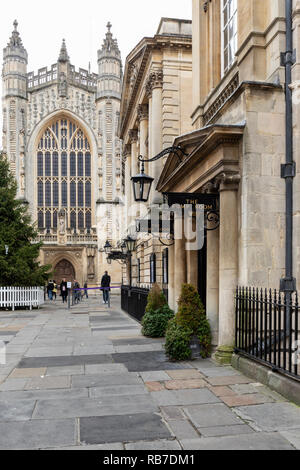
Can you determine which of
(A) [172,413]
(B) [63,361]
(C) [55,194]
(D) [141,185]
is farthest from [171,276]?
(C) [55,194]

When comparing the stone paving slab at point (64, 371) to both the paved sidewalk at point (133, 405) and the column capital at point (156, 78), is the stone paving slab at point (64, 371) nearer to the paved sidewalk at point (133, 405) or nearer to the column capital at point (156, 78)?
the paved sidewalk at point (133, 405)

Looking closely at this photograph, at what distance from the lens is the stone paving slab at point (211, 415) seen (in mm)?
5004

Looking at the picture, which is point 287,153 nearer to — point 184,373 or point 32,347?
point 184,373

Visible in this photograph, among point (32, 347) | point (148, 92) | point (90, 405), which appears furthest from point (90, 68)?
point (90, 405)

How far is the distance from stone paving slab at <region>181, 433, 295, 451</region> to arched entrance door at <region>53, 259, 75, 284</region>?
143 ft

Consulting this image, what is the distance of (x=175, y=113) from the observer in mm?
19375

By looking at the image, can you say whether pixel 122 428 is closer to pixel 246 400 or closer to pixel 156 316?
pixel 246 400

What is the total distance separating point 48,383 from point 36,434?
233 centimetres

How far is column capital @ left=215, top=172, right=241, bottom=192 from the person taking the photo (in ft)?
26.2

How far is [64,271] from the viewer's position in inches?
1866

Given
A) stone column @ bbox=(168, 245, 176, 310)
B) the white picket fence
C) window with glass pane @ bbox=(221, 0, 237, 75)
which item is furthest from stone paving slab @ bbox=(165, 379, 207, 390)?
the white picket fence

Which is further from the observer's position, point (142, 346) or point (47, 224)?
point (47, 224)

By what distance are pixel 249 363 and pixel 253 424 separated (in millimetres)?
2225

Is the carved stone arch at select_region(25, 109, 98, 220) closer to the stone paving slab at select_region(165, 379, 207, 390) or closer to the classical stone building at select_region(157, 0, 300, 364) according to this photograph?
the classical stone building at select_region(157, 0, 300, 364)
